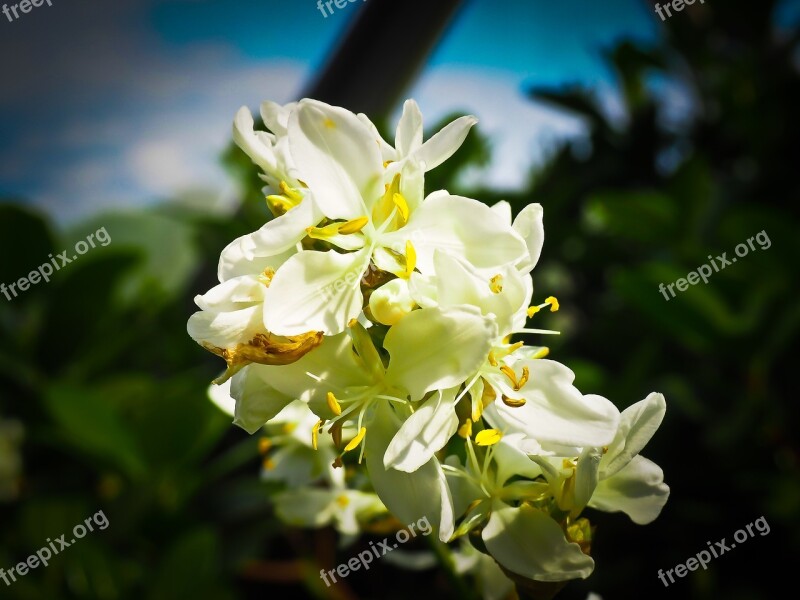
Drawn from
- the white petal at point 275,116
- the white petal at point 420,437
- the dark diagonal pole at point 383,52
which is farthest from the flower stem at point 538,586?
the dark diagonal pole at point 383,52

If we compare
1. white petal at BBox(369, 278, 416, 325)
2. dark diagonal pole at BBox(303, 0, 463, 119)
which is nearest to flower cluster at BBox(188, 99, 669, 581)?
white petal at BBox(369, 278, 416, 325)

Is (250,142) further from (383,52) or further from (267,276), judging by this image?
(383,52)

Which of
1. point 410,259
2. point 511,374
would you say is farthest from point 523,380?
point 410,259

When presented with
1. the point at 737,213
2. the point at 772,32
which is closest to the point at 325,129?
the point at 737,213

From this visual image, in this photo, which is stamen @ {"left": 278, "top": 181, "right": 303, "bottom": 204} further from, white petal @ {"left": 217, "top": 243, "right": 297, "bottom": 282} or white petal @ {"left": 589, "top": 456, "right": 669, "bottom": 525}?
white petal @ {"left": 589, "top": 456, "right": 669, "bottom": 525}

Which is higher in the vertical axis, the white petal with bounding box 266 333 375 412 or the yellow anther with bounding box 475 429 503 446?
the white petal with bounding box 266 333 375 412

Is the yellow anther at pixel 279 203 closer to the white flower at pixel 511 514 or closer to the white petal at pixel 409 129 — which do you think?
the white petal at pixel 409 129

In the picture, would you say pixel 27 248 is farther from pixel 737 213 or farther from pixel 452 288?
pixel 737 213
